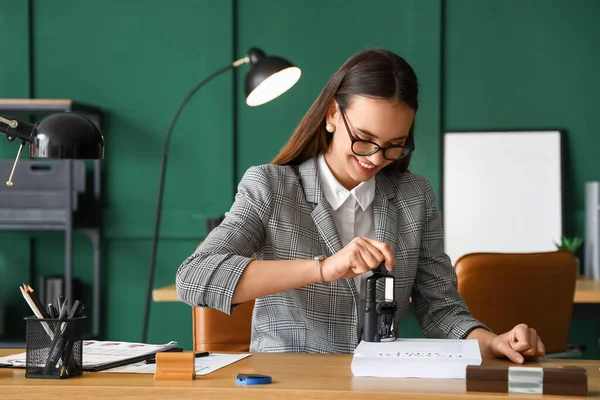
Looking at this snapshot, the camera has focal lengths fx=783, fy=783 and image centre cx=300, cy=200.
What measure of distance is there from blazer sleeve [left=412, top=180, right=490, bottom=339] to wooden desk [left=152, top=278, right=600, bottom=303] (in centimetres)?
134

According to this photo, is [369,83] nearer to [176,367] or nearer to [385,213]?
[385,213]

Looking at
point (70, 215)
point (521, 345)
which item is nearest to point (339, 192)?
point (521, 345)

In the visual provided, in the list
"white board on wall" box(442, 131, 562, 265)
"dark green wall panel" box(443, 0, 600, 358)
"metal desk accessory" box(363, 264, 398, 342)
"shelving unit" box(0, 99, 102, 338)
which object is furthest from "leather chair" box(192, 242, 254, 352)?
"dark green wall panel" box(443, 0, 600, 358)

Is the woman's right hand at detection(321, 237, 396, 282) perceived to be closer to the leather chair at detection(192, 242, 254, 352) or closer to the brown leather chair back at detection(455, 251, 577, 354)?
the leather chair at detection(192, 242, 254, 352)

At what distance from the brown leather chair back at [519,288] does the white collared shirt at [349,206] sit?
60 cm

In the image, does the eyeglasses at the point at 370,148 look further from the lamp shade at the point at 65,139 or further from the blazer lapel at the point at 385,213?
the lamp shade at the point at 65,139

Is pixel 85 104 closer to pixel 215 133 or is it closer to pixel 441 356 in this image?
pixel 215 133

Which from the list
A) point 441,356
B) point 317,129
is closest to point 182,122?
point 317,129

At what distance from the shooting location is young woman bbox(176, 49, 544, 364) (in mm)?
1659

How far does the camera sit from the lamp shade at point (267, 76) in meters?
3.36

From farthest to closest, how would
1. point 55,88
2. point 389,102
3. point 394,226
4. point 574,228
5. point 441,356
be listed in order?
1. point 55,88
2. point 574,228
3. point 394,226
4. point 389,102
5. point 441,356

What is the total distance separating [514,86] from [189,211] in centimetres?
177

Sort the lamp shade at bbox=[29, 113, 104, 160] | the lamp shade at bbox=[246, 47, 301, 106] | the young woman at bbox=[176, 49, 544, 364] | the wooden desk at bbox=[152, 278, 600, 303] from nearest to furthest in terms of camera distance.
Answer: the lamp shade at bbox=[29, 113, 104, 160], the young woman at bbox=[176, 49, 544, 364], the wooden desk at bbox=[152, 278, 600, 303], the lamp shade at bbox=[246, 47, 301, 106]

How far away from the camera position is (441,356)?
4.21 feet
